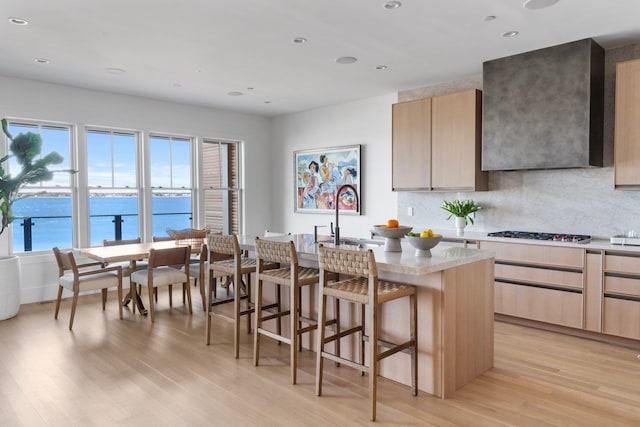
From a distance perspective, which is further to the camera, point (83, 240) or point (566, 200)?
point (83, 240)

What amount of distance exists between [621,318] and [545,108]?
6.86ft

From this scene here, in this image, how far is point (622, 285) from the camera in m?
3.79

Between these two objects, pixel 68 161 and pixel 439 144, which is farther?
pixel 68 161

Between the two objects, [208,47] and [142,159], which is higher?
[208,47]

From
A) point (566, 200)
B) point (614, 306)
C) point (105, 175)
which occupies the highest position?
point (105, 175)

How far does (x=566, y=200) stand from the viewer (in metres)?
4.70

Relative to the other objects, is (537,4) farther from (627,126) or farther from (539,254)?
(539,254)

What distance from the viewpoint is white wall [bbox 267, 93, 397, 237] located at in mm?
6438

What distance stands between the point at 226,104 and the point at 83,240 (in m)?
2.95

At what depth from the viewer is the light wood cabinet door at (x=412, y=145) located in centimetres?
545

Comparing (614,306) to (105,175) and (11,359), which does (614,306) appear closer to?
(11,359)

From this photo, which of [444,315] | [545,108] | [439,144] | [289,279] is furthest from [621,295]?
[289,279]

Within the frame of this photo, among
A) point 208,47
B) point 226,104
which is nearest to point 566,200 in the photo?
point 208,47

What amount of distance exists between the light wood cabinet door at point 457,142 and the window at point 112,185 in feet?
14.4
